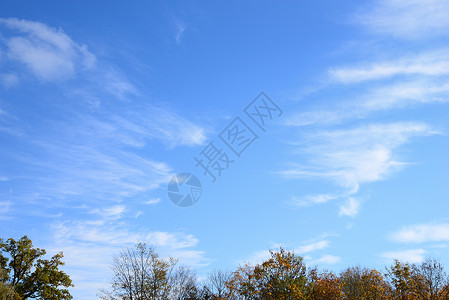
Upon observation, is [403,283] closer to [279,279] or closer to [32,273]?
[279,279]

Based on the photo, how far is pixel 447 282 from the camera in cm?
3881

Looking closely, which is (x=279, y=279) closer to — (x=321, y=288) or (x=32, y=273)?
(x=321, y=288)

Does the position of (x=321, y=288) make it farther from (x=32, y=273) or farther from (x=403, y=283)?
(x=32, y=273)

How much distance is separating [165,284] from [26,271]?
1832cm

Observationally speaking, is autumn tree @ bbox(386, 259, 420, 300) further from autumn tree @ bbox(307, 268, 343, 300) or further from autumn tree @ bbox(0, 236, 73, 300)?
autumn tree @ bbox(0, 236, 73, 300)

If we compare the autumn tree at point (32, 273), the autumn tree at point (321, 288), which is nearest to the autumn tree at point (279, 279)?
the autumn tree at point (321, 288)

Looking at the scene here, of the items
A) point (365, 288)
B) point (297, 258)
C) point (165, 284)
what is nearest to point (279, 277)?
point (297, 258)

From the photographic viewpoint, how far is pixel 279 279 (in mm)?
30031

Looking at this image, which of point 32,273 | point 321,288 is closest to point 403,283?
point 321,288

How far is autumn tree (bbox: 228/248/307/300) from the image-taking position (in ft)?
94.9

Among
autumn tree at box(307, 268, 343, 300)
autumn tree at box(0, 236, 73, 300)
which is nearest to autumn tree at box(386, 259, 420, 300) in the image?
autumn tree at box(307, 268, 343, 300)

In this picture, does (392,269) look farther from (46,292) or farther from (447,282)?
(46,292)

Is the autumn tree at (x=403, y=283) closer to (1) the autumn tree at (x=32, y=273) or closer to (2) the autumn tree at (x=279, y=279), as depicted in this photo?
(2) the autumn tree at (x=279, y=279)

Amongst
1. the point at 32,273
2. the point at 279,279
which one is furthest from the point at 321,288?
the point at 32,273
